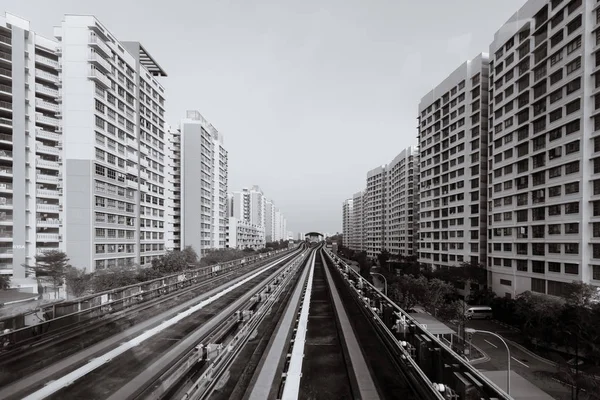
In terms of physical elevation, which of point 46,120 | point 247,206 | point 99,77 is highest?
point 99,77

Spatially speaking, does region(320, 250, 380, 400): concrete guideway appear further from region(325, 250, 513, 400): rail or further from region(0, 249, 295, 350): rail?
region(0, 249, 295, 350): rail

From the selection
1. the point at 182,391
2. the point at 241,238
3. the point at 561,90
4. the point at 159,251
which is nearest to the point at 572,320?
the point at 561,90

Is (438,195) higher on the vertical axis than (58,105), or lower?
lower

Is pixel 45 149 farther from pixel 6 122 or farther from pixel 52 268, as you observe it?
pixel 52 268

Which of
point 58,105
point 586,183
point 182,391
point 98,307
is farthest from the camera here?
point 58,105

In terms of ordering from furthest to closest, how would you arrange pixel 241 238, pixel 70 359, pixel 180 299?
pixel 241 238
pixel 180 299
pixel 70 359

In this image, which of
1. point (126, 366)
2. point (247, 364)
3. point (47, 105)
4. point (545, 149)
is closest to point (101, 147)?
point (47, 105)

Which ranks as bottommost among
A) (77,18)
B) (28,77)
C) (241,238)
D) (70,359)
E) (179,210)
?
(241,238)

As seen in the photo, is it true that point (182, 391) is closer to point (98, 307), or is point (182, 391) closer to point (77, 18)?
point (98, 307)
